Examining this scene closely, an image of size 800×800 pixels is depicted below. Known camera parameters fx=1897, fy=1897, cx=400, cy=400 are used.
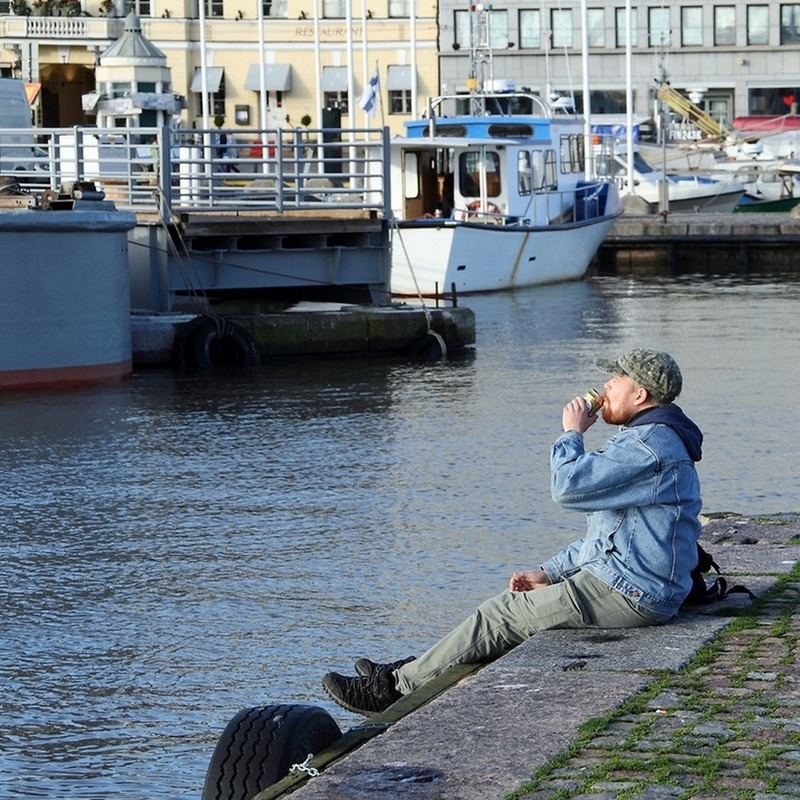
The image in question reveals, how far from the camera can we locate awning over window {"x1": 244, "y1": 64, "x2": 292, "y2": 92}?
2849 inches

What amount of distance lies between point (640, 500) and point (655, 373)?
0.46 meters

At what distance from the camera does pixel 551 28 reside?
71.3 m

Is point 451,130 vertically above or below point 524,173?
above

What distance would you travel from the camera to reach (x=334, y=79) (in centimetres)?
7181

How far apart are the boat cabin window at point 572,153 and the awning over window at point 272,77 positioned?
3595cm

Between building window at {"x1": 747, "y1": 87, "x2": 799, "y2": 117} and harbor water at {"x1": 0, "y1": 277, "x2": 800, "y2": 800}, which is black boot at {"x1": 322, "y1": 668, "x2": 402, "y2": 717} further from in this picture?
building window at {"x1": 747, "y1": 87, "x2": 799, "y2": 117}

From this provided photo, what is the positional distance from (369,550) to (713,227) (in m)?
31.4

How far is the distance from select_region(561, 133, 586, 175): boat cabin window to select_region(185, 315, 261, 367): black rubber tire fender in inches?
640

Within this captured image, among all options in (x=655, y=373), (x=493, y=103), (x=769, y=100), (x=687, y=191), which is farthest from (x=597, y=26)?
(x=655, y=373)

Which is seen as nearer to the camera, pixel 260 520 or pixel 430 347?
pixel 260 520

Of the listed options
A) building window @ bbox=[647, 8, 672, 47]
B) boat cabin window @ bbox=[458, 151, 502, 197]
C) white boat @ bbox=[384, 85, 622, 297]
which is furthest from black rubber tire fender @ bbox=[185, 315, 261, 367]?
building window @ bbox=[647, 8, 672, 47]

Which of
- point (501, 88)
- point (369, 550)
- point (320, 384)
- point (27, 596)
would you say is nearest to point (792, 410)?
point (320, 384)

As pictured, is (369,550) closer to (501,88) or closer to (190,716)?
(190,716)

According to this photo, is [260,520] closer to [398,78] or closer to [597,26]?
[597,26]
